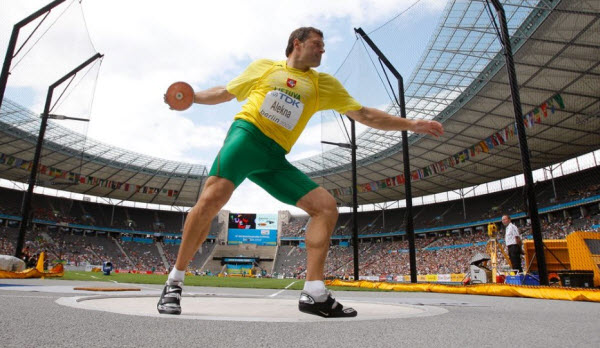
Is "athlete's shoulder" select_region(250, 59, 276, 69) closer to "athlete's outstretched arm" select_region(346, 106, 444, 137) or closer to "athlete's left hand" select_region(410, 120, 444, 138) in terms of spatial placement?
"athlete's outstretched arm" select_region(346, 106, 444, 137)

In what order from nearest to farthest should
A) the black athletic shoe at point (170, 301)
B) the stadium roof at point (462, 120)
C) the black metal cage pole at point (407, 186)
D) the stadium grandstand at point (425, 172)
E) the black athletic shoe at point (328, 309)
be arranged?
the black athletic shoe at point (170, 301) < the black athletic shoe at point (328, 309) < the black metal cage pole at point (407, 186) < the stadium roof at point (462, 120) < the stadium grandstand at point (425, 172)

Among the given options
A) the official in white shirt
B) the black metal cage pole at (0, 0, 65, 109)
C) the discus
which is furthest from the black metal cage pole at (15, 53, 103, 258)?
the official in white shirt

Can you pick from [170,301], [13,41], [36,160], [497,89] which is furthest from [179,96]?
[497,89]

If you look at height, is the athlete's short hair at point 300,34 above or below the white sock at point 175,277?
above

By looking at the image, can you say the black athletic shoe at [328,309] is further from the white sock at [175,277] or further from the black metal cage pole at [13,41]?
the black metal cage pole at [13,41]

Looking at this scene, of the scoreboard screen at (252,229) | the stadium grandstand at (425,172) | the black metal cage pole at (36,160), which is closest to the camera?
the black metal cage pole at (36,160)

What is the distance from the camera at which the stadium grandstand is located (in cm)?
1684

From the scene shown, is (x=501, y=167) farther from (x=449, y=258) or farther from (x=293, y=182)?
(x=293, y=182)

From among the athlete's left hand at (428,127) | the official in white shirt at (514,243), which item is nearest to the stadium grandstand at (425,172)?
the official in white shirt at (514,243)

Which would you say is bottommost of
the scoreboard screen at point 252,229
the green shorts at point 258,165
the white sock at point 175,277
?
the white sock at point 175,277

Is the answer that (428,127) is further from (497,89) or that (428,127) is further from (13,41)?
(497,89)

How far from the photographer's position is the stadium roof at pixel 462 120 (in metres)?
15.5

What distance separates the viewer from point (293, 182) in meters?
2.57

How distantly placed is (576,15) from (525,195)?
37.6ft
